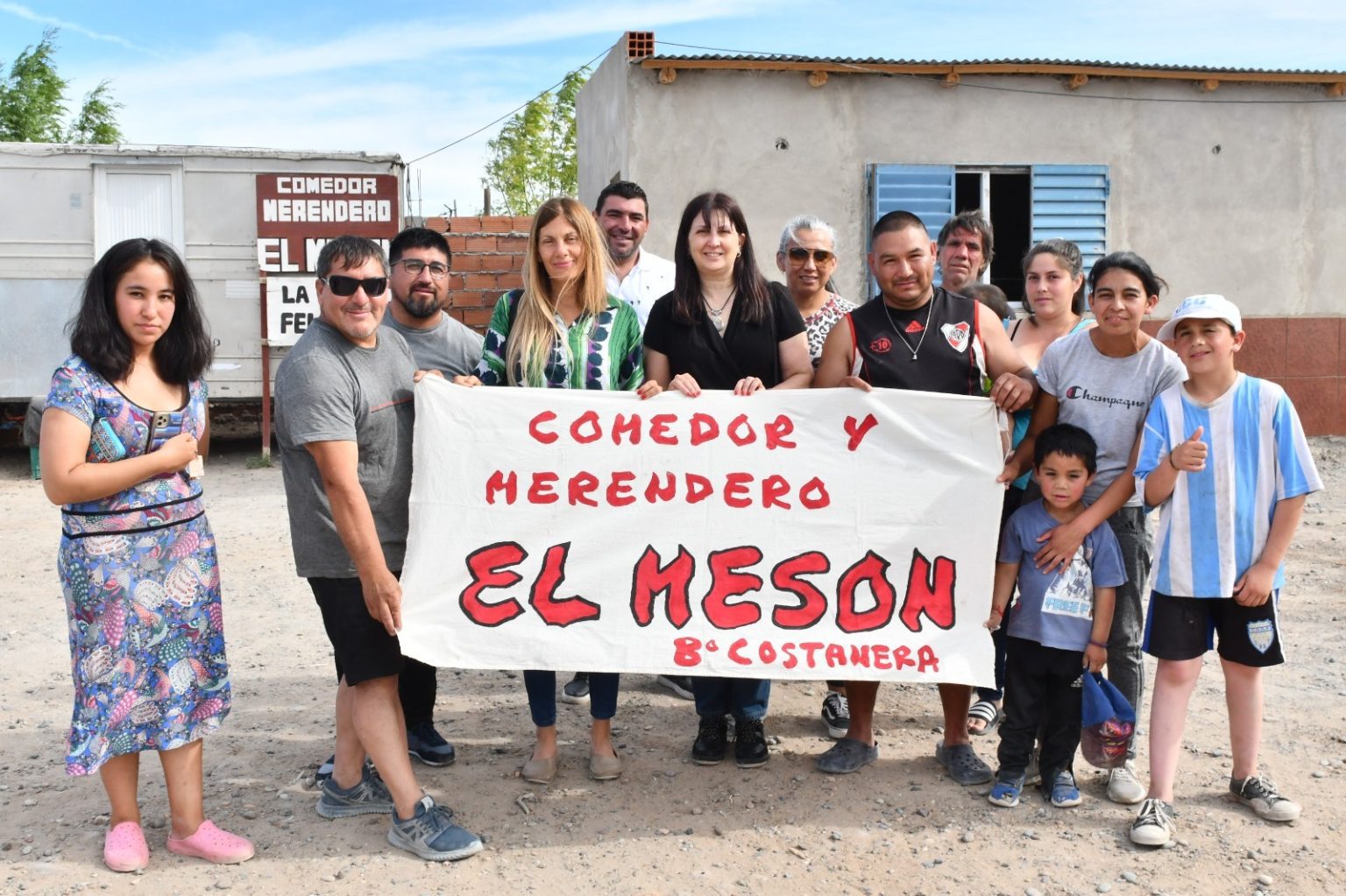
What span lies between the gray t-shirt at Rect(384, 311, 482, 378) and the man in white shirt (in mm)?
873

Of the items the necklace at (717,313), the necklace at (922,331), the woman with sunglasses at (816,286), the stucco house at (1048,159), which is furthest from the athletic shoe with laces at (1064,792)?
the stucco house at (1048,159)

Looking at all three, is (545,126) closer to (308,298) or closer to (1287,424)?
(308,298)

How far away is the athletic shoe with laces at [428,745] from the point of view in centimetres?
414

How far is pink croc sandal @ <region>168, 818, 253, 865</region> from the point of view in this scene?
3.36m

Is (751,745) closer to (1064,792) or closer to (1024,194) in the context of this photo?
(1064,792)

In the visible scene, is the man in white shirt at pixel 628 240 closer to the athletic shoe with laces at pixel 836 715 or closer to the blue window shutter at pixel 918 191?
the athletic shoe with laces at pixel 836 715

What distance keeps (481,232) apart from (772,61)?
3393 mm

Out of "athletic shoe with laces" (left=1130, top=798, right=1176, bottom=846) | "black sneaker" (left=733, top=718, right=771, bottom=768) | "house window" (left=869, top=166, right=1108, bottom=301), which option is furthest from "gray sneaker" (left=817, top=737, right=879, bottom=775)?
"house window" (left=869, top=166, right=1108, bottom=301)

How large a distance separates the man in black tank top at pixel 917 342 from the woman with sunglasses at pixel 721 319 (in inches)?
6.3

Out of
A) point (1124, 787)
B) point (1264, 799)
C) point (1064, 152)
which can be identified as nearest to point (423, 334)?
point (1124, 787)

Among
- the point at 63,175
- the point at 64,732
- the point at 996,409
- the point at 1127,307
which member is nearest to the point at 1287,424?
the point at 1127,307

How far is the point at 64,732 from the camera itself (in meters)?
4.48

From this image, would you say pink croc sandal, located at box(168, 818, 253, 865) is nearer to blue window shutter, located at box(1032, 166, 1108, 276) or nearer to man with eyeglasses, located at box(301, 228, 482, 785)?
man with eyeglasses, located at box(301, 228, 482, 785)

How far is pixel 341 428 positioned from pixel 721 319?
132 centimetres
